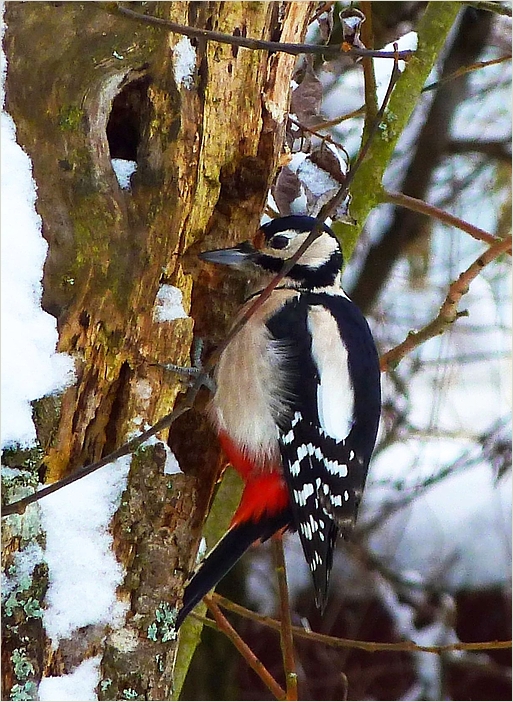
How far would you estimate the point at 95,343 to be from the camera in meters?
1.38

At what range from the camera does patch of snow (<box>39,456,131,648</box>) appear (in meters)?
1.30

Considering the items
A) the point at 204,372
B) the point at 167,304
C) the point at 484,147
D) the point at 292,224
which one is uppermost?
Result: the point at 484,147

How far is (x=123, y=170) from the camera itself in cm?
141

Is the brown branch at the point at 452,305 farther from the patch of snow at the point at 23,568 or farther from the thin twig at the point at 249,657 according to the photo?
the patch of snow at the point at 23,568

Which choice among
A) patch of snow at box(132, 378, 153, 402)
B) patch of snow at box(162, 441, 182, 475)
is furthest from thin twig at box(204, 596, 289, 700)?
patch of snow at box(132, 378, 153, 402)

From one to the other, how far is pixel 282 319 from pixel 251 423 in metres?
0.23

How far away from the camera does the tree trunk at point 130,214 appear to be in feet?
4.37

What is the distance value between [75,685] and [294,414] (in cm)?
66

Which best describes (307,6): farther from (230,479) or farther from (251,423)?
(230,479)

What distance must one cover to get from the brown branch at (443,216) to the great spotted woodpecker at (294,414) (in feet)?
0.88

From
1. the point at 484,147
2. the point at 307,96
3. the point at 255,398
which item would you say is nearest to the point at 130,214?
the point at 255,398

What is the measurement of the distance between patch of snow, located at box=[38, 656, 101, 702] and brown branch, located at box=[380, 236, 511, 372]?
90cm

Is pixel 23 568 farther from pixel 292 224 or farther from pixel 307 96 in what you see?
pixel 307 96

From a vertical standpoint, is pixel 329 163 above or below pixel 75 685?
above
